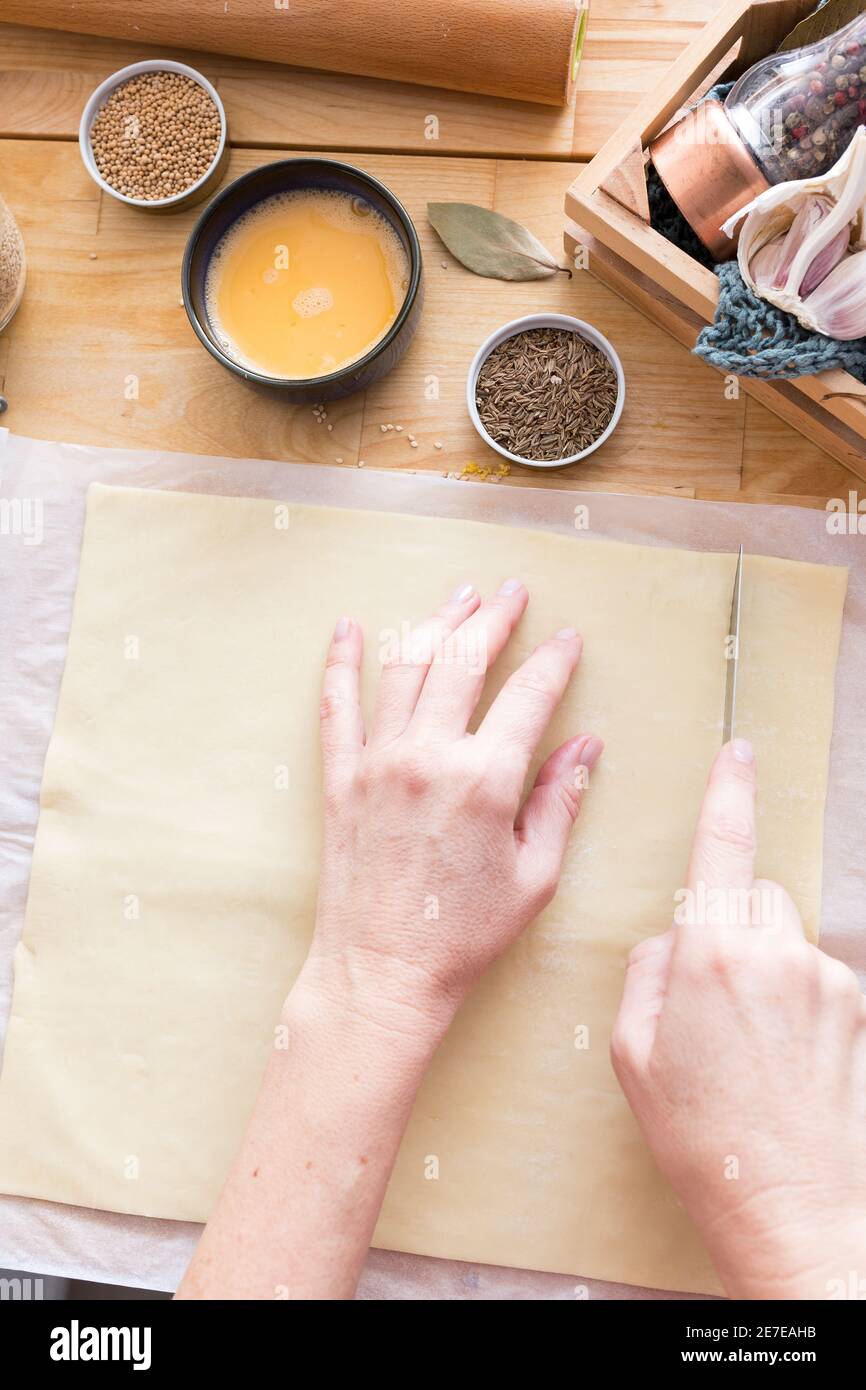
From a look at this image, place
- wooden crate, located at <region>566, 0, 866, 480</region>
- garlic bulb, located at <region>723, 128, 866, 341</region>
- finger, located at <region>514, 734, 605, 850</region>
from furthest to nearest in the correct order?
finger, located at <region>514, 734, 605, 850</region> < wooden crate, located at <region>566, 0, 866, 480</region> < garlic bulb, located at <region>723, 128, 866, 341</region>

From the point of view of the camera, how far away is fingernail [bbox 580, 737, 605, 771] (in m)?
1.04

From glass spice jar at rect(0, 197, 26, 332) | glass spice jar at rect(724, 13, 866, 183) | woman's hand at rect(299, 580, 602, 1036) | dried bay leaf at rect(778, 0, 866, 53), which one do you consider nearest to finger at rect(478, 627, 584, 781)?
woman's hand at rect(299, 580, 602, 1036)

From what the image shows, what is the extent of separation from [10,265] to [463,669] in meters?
0.68

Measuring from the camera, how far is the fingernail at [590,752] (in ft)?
3.43

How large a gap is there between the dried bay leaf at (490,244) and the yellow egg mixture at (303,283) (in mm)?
91

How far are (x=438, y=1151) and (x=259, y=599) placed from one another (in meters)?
0.63

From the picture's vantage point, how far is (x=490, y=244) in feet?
3.64

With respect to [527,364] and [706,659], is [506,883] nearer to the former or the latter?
[706,659]

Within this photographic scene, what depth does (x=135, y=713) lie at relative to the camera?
3.62 ft

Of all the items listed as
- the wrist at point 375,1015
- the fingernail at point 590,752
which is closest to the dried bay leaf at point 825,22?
the fingernail at point 590,752

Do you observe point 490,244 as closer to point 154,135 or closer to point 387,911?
point 154,135

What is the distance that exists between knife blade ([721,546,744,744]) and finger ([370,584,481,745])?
0.92ft

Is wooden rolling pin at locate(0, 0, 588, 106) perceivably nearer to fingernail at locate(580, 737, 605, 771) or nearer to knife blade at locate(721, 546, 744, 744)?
knife blade at locate(721, 546, 744, 744)
